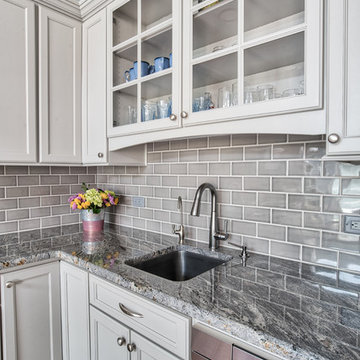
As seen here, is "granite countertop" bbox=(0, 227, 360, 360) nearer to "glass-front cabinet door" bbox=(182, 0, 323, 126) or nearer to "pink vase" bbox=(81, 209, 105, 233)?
"pink vase" bbox=(81, 209, 105, 233)

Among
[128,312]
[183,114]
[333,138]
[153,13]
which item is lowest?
[128,312]

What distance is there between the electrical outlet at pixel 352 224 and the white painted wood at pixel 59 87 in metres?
1.60

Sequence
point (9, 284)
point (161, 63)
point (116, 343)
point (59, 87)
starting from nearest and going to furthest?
point (116, 343), point (9, 284), point (161, 63), point (59, 87)

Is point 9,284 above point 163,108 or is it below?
below

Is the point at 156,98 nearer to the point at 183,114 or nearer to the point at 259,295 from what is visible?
the point at 183,114

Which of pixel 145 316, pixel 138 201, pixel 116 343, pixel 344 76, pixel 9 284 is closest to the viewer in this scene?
pixel 344 76

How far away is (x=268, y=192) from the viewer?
1337 millimetres

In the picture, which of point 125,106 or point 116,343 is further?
point 125,106

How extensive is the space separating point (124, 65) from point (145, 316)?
1356 mm

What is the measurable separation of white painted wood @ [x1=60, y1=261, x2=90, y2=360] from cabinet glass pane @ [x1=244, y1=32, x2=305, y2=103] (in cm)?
115

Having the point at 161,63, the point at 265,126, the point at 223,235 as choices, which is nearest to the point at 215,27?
the point at 161,63

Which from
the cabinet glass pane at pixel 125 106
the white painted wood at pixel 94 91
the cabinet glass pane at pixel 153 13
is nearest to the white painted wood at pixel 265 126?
the cabinet glass pane at pixel 125 106

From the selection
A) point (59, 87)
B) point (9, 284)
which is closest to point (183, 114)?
point (59, 87)

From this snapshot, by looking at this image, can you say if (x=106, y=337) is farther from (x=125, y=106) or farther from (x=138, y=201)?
(x=125, y=106)
